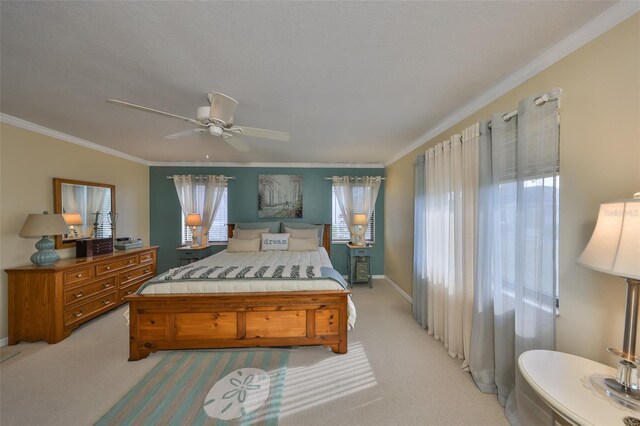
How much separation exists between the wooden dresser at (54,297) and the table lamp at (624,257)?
178 inches

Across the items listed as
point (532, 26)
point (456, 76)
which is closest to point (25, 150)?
point (456, 76)

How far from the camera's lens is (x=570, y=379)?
44.7 inches

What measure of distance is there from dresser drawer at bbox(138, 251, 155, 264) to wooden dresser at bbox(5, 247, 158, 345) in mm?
680

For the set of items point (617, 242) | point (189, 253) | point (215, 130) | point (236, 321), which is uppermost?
point (215, 130)

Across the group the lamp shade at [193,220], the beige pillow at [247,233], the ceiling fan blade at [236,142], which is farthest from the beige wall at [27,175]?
the ceiling fan blade at [236,142]

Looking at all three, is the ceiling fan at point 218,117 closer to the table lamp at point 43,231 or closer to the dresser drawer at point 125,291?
the table lamp at point 43,231

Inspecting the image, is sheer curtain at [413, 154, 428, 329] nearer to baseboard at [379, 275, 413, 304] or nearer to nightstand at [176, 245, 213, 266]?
baseboard at [379, 275, 413, 304]

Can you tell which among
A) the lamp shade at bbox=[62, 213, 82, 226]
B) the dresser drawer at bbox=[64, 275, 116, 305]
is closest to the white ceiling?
the lamp shade at bbox=[62, 213, 82, 226]

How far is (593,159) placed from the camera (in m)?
1.35

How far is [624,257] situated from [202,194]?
5.39 m

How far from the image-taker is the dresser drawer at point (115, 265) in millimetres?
3172

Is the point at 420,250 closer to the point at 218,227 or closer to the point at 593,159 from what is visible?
the point at 593,159

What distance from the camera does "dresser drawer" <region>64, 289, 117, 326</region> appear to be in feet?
8.98

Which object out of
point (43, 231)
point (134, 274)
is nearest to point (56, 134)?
point (43, 231)
